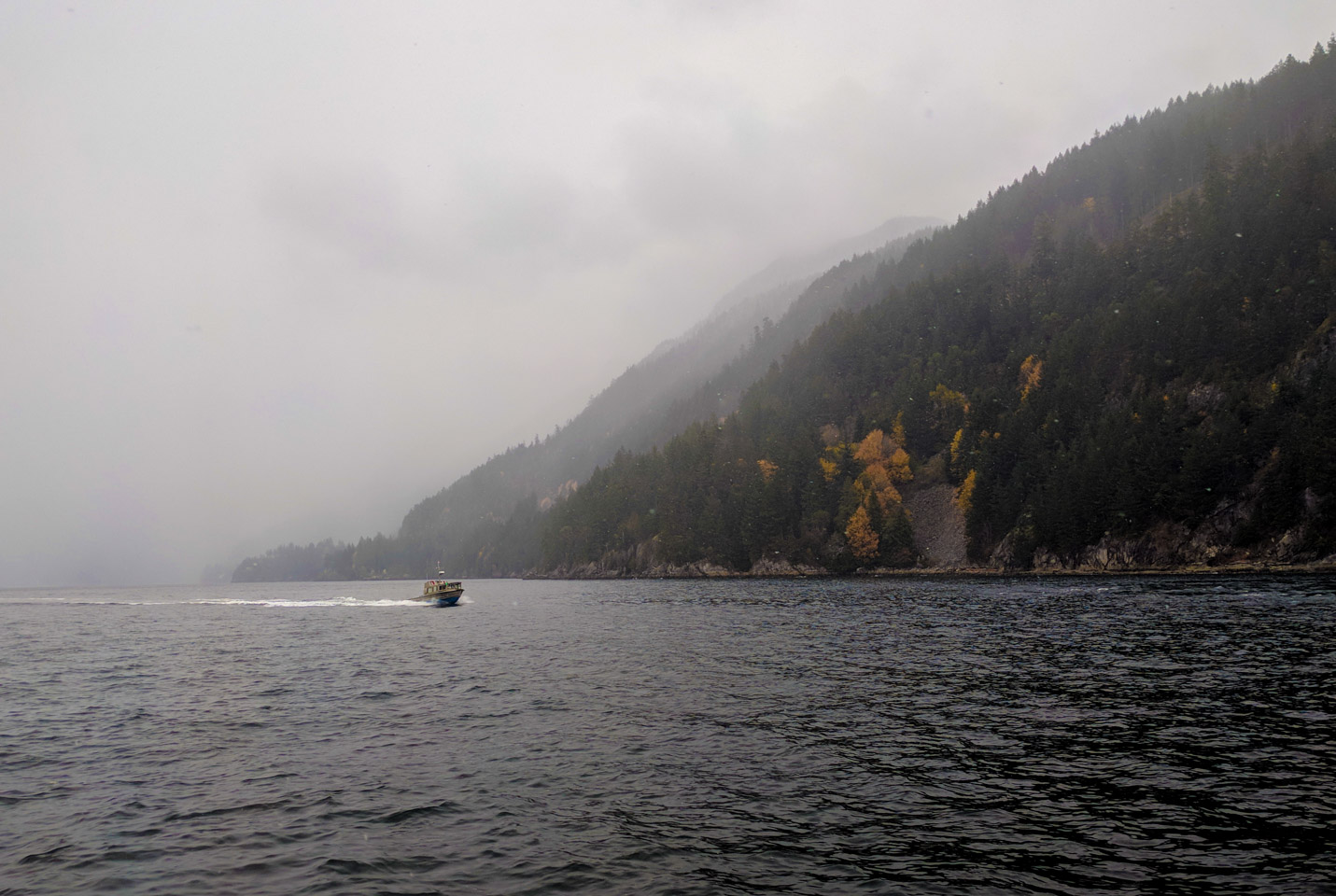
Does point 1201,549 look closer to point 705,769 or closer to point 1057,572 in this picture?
point 1057,572

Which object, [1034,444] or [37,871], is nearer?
[37,871]

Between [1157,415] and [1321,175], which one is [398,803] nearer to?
[1157,415]

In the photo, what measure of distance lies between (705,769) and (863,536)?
147073 millimetres

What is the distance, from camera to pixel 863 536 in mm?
160875

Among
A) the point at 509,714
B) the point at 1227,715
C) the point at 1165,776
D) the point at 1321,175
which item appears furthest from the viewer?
the point at 1321,175

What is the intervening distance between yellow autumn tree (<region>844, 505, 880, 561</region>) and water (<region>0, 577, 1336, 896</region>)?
112907 mm

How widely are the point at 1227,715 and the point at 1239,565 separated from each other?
10092 centimetres

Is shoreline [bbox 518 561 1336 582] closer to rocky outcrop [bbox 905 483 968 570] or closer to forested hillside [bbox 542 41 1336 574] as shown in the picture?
forested hillside [bbox 542 41 1336 574]

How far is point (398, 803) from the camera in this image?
751 inches

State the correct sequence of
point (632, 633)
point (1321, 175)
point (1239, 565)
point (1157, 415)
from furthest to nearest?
point (1321, 175)
point (1157, 415)
point (1239, 565)
point (632, 633)

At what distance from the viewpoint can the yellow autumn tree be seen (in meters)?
160

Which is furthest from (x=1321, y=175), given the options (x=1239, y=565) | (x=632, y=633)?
(x=632, y=633)

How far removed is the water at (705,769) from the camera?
14.3m

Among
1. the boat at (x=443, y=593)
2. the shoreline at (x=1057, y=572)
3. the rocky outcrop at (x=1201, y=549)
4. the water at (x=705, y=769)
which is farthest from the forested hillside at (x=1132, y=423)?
the boat at (x=443, y=593)
